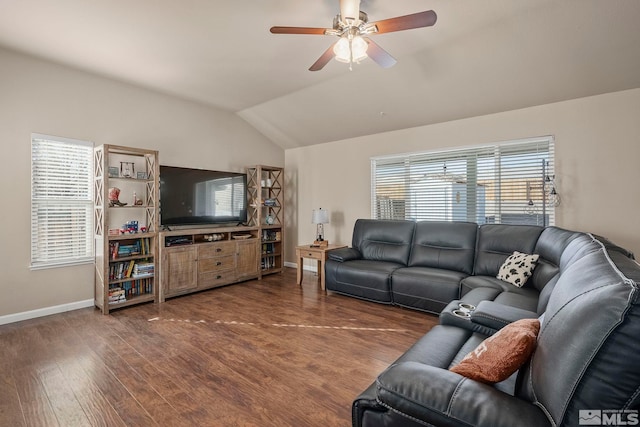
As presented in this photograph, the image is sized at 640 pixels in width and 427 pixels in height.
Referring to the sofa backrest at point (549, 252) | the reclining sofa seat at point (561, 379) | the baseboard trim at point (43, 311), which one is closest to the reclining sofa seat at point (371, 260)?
the sofa backrest at point (549, 252)

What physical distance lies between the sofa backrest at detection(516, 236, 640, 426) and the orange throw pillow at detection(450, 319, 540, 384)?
89mm

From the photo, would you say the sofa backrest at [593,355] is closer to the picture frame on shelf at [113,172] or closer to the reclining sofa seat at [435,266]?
the reclining sofa seat at [435,266]

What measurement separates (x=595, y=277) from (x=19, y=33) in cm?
472

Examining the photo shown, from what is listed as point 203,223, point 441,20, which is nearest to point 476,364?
point 441,20

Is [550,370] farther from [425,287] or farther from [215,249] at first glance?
[215,249]

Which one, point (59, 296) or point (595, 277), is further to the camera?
point (59, 296)

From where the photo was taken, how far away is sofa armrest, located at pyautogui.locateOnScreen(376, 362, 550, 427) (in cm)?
98

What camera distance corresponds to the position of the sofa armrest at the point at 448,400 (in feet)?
3.20

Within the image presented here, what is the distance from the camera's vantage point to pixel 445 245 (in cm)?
405

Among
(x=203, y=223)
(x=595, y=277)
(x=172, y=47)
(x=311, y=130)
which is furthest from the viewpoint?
(x=311, y=130)

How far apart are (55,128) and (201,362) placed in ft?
10.7

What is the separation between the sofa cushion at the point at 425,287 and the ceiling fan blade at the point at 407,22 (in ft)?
8.30

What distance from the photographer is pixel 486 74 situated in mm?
3463

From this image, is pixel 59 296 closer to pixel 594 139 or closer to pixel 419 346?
pixel 419 346
